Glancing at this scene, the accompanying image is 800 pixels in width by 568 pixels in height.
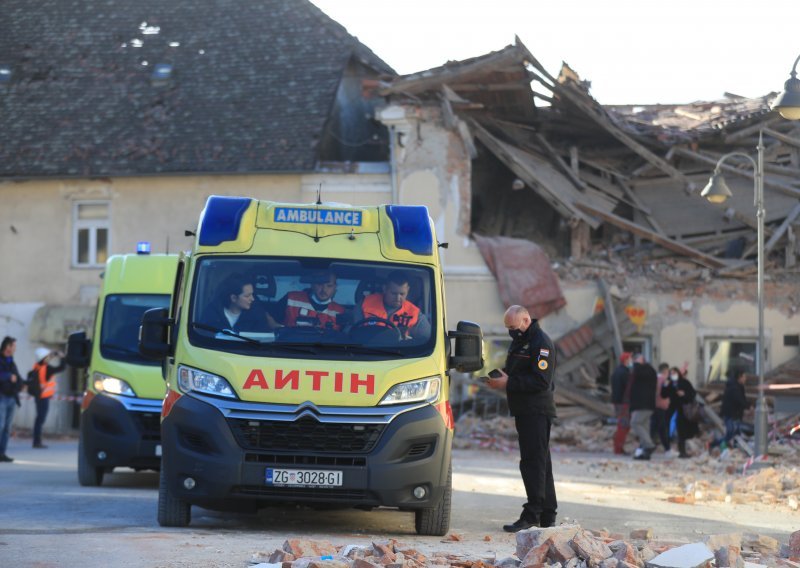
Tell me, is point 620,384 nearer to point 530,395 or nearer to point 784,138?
point 784,138

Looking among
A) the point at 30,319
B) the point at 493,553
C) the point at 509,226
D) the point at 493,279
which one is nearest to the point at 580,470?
the point at 493,279

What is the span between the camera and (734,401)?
990 inches

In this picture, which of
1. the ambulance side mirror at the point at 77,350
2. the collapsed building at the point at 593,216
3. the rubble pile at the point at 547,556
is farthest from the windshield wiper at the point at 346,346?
the collapsed building at the point at 593,216

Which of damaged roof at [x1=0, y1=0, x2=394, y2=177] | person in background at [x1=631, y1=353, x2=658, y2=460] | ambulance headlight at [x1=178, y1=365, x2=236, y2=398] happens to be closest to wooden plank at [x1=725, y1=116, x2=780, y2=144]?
damaged roof at [x1=0, y1=0, x2=394, y2=177]

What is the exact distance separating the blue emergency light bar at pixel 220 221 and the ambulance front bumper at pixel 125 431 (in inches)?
160

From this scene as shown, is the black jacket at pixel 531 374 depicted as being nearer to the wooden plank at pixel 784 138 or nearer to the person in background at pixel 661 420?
the person in background at pixel 661 420

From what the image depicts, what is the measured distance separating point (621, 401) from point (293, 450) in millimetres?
15493

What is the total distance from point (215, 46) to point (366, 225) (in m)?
23.2

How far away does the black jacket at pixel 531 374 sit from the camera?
11469 millimetres

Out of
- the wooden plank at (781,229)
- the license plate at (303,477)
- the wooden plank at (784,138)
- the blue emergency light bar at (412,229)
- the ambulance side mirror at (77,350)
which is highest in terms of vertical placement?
the wooden plank at (784,138)

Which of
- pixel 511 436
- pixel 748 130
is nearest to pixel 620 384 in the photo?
pixel 511 436

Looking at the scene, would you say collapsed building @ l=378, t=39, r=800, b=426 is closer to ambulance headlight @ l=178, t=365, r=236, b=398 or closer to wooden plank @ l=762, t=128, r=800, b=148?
wooden plank @ l=762, t=128, r=800, b=148

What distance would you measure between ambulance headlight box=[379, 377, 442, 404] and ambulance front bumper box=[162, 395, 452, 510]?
0.08 m

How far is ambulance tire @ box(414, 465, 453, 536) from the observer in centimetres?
1106
